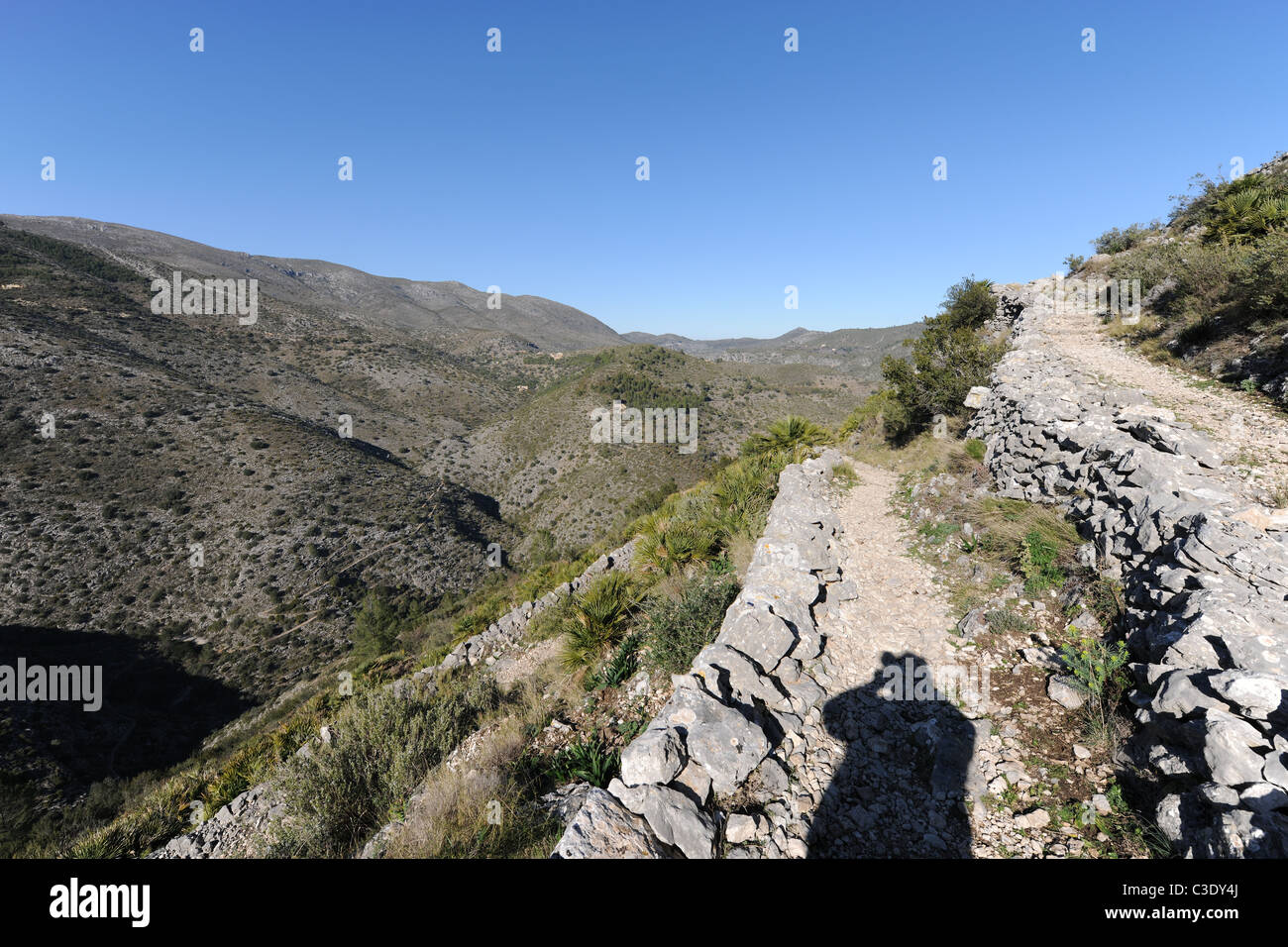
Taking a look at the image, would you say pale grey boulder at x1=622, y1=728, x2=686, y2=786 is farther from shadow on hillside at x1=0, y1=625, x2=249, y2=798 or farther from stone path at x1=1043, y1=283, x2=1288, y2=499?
shadow on hillside at x1=0, y1=625, x2=249, y2=798

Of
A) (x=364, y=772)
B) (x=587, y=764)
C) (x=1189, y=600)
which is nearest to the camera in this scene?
(x=1189, y=600)

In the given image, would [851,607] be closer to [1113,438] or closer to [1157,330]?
[1113,438]

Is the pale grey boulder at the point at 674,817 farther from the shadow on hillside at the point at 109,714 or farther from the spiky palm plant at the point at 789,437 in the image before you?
the shadow on hillside at the point at 109,714

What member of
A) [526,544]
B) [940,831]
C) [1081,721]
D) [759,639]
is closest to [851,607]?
[759,639]

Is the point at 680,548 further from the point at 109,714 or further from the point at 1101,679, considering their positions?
the point at 109,714

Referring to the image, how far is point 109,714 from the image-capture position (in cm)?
2227

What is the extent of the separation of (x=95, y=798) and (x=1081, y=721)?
29855mm

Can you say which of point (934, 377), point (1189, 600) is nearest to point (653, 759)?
point (1189, 600)

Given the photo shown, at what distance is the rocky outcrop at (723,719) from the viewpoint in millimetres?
2928

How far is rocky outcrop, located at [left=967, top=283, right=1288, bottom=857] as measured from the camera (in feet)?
7.80

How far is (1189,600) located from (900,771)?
2.58m

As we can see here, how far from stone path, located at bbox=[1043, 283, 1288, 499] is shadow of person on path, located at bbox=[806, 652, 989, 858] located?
4.16 metres

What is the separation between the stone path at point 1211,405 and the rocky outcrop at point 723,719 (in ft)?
15.0

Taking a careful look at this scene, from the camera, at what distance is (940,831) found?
316cm
